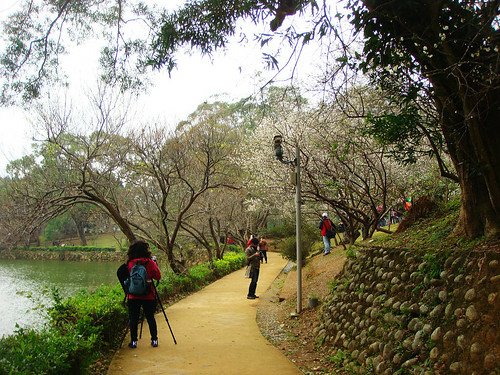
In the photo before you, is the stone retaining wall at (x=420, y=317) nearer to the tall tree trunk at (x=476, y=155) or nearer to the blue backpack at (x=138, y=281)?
the tall tree trunk at (x=476, y=155)

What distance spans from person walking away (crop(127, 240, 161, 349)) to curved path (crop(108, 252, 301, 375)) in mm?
280

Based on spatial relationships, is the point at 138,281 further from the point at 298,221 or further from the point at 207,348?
the point at 298,221

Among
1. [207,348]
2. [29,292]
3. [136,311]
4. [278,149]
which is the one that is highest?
[278,149]

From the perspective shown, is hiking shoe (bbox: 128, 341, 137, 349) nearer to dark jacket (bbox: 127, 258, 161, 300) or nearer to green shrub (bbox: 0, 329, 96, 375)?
dark jacket (bbox: 127, 258, 161, 300)

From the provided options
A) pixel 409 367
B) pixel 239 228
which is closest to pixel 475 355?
pixel 409 367

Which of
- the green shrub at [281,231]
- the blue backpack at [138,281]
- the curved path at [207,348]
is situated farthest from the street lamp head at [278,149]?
the green shrub at [281,231]

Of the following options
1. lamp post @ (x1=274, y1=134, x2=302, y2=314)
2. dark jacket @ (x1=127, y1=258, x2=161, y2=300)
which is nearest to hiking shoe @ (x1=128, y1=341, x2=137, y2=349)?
dark jacket @ (x1=127, y1=258, x2=161, y2=300)

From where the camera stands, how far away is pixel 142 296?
5.73 m

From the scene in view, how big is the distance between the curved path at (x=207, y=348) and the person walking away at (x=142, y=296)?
28 cm

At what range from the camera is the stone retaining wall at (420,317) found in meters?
3.48

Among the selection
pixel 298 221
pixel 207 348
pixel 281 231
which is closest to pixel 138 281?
pixel 207 348

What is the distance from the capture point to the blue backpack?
5609 mm

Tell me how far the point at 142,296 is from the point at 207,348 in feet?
3.98

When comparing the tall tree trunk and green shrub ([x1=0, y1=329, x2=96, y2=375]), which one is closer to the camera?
green shrub ([x1=0, y1=329, x2=96, y2=375])
